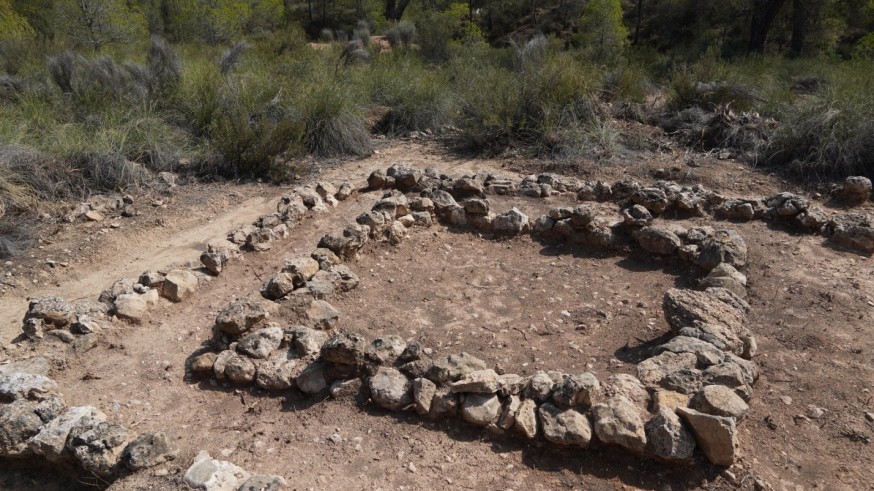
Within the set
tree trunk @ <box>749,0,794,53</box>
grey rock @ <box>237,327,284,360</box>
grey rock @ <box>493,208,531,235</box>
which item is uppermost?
tree trunk @ <box>749,0,794,53</box>

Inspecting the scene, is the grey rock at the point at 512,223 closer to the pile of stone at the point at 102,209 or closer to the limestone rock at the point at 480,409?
the limestone rock at the point at 480,409

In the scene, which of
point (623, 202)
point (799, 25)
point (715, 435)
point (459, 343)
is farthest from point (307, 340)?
point (799, 25)

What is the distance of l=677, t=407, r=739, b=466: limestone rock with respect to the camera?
3.42 metres

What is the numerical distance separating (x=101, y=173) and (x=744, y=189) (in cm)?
814

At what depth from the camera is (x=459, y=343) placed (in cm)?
493

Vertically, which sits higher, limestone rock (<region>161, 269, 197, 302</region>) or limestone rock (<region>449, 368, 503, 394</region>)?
limestone rock (<region>449, 368, 503, 394</region>)

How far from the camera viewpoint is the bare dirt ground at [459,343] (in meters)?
3.57

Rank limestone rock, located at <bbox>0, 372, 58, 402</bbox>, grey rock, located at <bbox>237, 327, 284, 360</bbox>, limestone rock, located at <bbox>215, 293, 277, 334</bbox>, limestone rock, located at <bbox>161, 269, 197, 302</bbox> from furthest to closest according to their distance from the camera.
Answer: limestone rock, located at <bbox>161, 269, 197, 302</bbox>, limestone rock, located at <bbox>215, 293, 277, 334</bbox>, grey rock, located at <bbox>237, 327, 284, 360</bbox>, limestone rock, located at <bbox>0, 372, 58, 402</bbox>

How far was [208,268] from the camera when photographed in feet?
19.4

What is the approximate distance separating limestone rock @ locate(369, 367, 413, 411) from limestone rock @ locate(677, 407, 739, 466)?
5.54ft

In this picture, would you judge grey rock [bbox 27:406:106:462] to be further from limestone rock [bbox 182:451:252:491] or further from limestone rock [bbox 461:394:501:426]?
limestone rock [bbox 461:394:501:426]

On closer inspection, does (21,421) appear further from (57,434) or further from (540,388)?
(540,388)

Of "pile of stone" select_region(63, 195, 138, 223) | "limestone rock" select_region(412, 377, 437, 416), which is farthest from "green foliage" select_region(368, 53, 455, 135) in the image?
"limestone rock" select_region(412, 377, 437, 416)

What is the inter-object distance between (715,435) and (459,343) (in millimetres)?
2032
